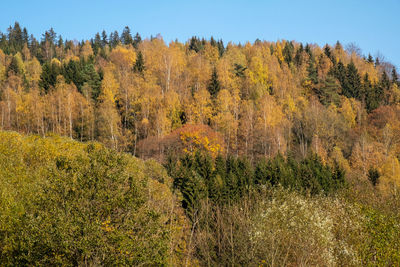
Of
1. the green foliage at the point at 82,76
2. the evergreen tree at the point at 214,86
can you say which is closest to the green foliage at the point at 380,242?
the evergreen tree at the point at 214,86

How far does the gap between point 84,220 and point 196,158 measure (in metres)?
32.1

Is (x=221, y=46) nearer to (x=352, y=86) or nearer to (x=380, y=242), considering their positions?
(x=352, y=86)

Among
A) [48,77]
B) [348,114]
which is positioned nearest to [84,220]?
[48,77]

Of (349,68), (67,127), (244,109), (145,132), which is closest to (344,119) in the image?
(244,109)

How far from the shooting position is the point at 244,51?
12450cm

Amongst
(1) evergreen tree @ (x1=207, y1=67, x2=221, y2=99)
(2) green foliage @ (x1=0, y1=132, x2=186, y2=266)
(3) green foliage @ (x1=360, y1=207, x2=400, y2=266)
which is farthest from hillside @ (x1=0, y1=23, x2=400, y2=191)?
(2) green foliage @ (x1=0, y1=132, x2=186, y2=266)

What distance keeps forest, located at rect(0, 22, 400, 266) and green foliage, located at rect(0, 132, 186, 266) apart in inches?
3.4

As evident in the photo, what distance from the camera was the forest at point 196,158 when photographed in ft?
61.5

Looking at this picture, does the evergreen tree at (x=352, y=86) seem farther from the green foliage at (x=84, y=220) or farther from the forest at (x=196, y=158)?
the green foliage at (x=84, y=220)

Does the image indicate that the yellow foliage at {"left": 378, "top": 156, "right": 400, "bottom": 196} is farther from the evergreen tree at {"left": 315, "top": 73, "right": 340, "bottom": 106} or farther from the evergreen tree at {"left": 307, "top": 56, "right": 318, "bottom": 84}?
the evergreen tree at {"left": 307, "top": 56, "right": 318, "bottom": 84}

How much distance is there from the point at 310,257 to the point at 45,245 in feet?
43.0

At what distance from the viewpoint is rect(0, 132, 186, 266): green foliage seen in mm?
16906

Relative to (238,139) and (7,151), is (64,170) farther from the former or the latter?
(238,139)

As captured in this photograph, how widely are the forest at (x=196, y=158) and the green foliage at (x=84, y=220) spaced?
9 centimetres
